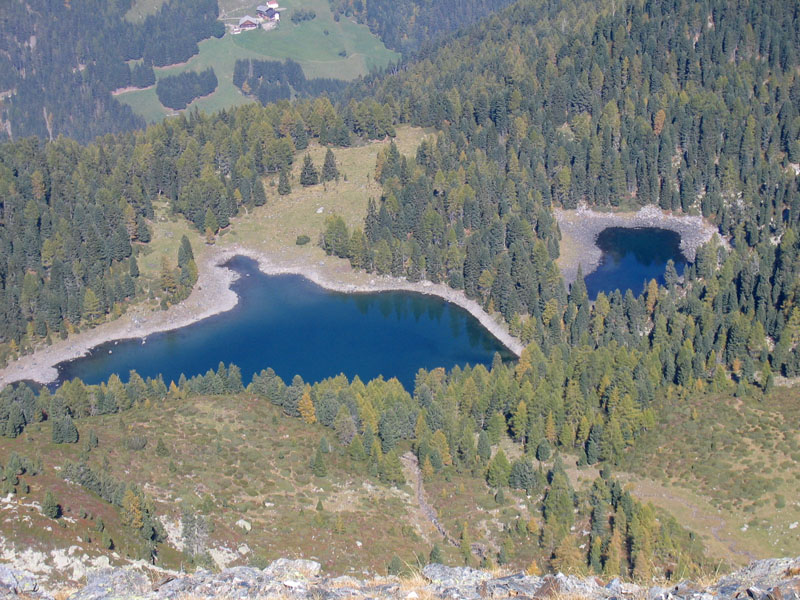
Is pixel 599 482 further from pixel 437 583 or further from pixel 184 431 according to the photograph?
pixel 437 583

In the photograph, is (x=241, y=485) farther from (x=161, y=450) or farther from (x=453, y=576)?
(x=453, y=576)

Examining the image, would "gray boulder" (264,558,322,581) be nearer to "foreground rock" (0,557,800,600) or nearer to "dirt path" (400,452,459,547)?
"foreground rock" (0,557,800,600)

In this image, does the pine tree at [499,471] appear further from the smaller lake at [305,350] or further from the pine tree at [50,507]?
the pine tree at [50,507]

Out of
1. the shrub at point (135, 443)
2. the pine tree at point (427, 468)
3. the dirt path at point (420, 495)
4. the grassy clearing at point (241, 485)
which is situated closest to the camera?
the grassy clearing at point (241, 485)

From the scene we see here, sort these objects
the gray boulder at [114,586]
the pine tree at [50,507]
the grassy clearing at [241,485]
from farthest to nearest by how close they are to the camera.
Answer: the grassy clearing at [241,485] → the pine tree at [50,507] → the gray boulder at [114,586]

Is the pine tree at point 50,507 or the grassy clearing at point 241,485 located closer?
the pine tree at point 50,507

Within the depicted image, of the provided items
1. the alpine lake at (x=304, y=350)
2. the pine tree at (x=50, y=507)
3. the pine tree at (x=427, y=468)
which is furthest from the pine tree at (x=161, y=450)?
the alpine lake at (x=304, y=350)

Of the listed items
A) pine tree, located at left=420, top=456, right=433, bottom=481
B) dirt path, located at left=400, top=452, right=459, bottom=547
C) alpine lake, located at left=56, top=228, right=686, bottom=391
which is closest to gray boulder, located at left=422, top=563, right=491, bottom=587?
dirt path, located at left=400, top=452, right=459, bottom=547

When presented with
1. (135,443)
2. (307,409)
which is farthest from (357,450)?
(135,443)

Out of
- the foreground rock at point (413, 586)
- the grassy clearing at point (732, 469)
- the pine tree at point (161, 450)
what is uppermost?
the foreground rock at point (413, 586)
